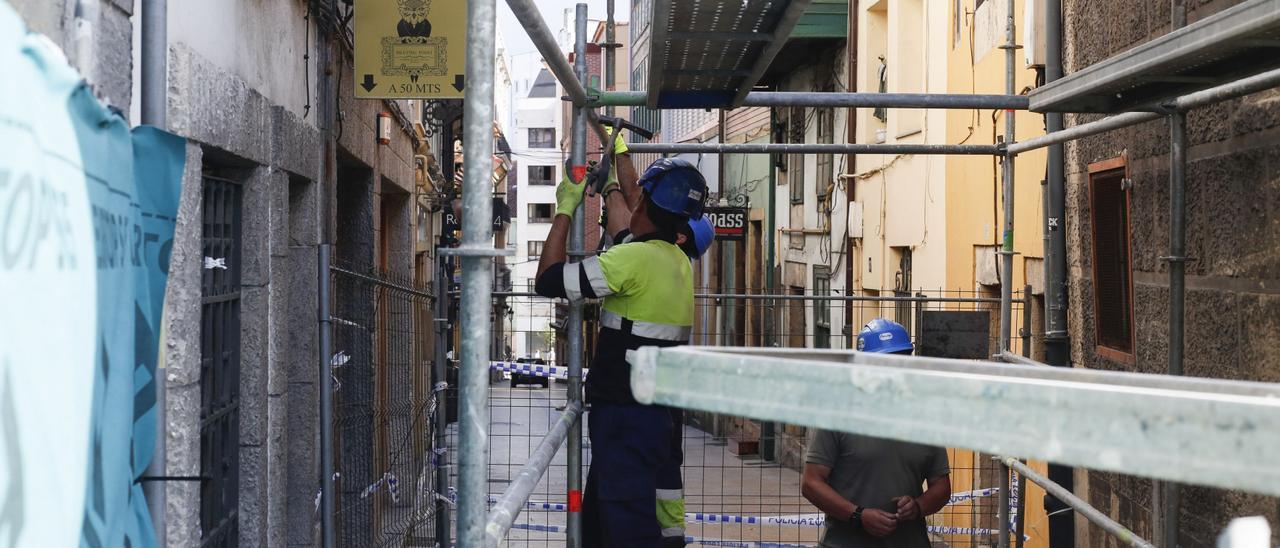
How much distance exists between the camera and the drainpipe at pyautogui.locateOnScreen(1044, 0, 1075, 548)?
634 centimetres

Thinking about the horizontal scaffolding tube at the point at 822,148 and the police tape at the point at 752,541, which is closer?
the horizontal scaffolding tube at the point at 822,148

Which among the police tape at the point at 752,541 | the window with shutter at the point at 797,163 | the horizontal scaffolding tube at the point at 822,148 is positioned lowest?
the police tape at the point at 752,541

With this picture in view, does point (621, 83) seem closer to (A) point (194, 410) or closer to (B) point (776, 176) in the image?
(B) point (776, 176)

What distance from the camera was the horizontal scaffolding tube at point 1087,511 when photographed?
465cm

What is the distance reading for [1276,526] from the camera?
4000 mm

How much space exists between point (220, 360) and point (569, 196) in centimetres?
139

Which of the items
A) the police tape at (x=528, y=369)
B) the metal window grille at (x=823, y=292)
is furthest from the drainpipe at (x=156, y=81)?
the metal window grille at (x=823, y=292)

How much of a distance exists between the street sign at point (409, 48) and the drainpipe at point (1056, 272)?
10.8 ft

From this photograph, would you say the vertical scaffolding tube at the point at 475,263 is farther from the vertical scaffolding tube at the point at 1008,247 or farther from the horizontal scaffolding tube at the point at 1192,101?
the vertical scaffolding tube at the point at 1008,247

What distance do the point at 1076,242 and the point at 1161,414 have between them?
5256 mm

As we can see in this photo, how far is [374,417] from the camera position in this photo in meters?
8.41

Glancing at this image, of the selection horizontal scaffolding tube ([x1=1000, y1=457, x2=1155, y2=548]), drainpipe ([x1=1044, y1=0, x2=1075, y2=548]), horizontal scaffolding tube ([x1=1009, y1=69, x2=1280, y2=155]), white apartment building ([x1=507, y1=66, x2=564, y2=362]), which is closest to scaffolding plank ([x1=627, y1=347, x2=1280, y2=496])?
horizontal scaffolding tube ([x1=1009, y1=69, x2=1280, y2=155])

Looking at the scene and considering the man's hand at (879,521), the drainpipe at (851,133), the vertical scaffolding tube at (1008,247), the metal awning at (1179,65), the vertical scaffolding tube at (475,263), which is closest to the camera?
the vertical scaffolding tube at (475,263)

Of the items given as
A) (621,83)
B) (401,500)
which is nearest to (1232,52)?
(401,500)
